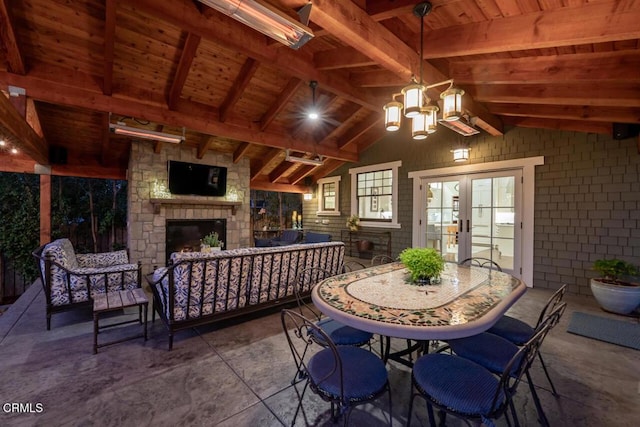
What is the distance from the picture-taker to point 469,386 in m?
1.39

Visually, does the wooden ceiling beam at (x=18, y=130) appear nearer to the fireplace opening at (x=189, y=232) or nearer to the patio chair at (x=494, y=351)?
the fireplace opening at (x=189, y=232)

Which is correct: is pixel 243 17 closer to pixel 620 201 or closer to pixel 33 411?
pixel 33 411

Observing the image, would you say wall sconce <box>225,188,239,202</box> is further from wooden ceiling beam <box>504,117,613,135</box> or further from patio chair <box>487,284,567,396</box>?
patio chair <box>487,284,567,396</box>

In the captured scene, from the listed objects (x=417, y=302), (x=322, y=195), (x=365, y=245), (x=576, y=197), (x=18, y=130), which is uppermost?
(x=18, y=130)

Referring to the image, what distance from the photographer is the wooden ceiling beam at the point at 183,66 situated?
3467 mm

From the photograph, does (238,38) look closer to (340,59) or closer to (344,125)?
(340,59)

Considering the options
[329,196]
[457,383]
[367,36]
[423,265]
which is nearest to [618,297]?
[423,265]

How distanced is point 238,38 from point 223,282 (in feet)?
8.60

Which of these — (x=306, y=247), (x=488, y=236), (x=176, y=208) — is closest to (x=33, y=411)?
(x=306, y=247)

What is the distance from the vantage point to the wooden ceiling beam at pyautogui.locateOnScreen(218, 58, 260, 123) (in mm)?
4039

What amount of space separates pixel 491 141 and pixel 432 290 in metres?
4.47

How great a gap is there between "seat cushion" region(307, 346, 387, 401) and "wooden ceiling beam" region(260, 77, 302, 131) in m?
4.14

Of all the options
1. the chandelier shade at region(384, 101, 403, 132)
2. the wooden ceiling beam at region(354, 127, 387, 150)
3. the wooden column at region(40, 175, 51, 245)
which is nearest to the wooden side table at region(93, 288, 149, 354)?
the chandelier shade at region(384, 101, 403, 132)

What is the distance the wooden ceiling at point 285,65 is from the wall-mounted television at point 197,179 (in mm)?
660
